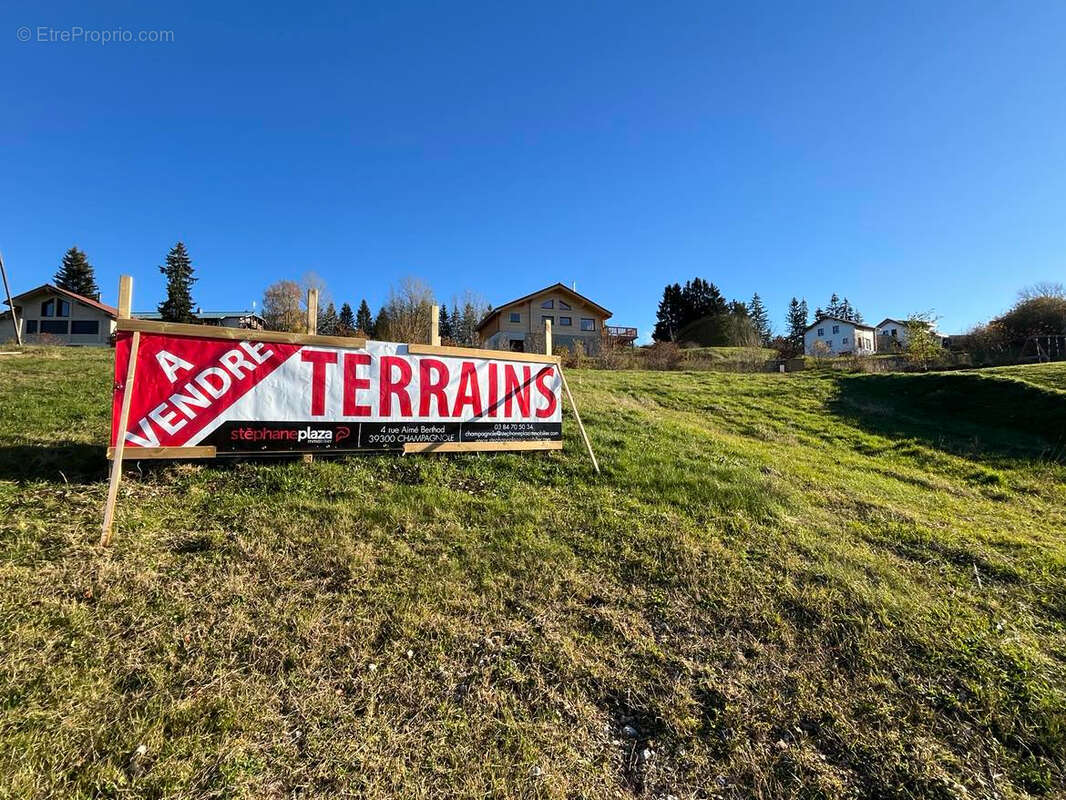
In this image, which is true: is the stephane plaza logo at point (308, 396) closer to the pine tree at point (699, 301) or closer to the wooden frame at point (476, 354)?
the wooden frame at point (476, 354)

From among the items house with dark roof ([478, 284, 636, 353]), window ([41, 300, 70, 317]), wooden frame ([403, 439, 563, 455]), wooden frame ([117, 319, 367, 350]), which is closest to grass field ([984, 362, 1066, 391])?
wooden frame ([403, 439, 563, 455])

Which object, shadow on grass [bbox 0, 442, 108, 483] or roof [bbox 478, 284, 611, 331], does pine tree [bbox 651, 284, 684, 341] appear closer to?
roof [bbox 478, 284, 611, 331]

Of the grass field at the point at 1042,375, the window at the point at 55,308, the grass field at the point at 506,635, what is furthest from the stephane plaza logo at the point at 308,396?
the window at the point at 55,308

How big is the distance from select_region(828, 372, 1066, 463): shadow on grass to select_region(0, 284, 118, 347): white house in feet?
163

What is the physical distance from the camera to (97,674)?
2.66 metres

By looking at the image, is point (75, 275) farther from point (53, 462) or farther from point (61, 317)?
point (53, 462)

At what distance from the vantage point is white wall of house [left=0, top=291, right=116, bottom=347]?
35.9 m

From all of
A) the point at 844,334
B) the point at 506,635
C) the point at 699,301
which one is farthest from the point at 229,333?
the point at 844,334

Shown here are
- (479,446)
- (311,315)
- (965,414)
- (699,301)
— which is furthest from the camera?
(699,301)

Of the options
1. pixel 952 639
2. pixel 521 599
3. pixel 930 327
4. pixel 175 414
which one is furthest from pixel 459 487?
pixel 930 327

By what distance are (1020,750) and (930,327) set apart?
98.8 ft

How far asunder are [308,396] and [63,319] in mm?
47251

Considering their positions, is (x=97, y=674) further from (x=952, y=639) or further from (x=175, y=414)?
(x=952, y=639)

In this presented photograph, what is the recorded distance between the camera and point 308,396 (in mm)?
5297
